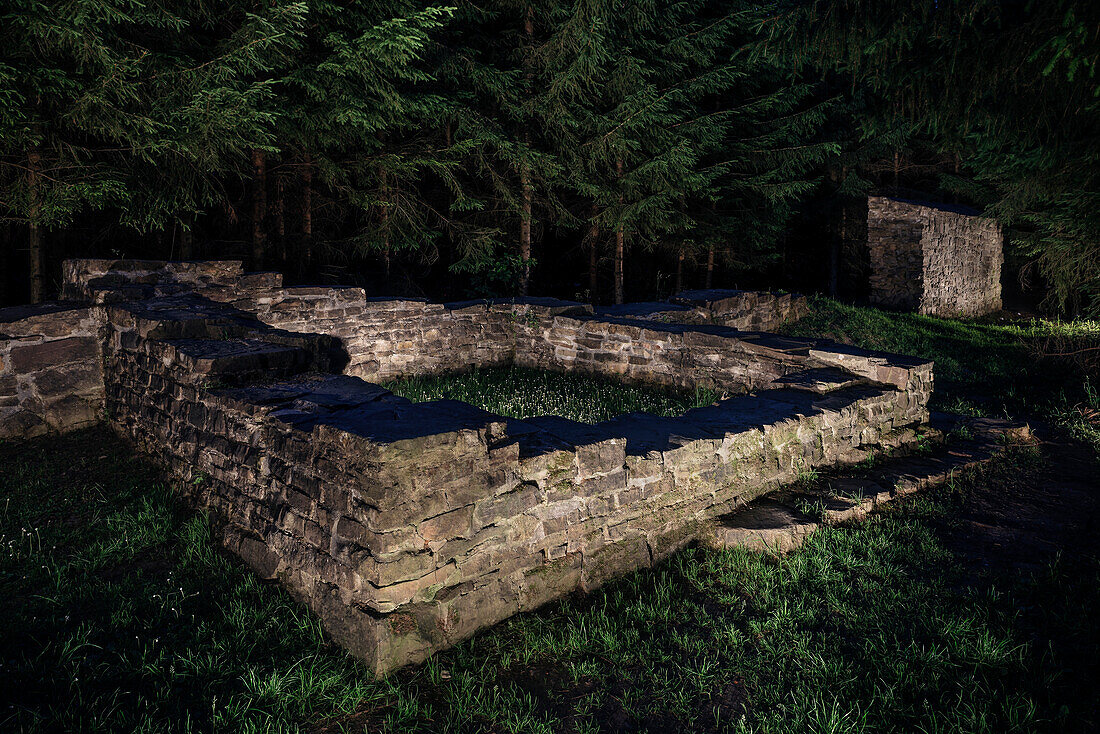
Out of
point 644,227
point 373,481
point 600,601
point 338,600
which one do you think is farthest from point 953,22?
point 644,227

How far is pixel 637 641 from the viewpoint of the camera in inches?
125

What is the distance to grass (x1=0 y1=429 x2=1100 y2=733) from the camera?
2.64m

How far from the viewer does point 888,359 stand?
6.27m

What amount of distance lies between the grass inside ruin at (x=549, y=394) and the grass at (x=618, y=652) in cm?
296

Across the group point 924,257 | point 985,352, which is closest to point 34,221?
point 985,352

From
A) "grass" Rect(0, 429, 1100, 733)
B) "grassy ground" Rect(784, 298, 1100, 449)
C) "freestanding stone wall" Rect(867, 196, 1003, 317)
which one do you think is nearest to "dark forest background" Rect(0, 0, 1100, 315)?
"grassy ground" Rect(784, 298, 1100, 449)

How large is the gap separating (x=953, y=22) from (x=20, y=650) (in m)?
7.05

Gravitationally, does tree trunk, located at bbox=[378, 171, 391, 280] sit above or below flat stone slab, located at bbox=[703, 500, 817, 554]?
above

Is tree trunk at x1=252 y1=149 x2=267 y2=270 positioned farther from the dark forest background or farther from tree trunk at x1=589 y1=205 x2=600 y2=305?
tree trunk at x1=589 y1=205 x2=600 y2=305

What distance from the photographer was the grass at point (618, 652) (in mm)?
2643

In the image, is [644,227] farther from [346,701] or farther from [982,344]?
[346,701]

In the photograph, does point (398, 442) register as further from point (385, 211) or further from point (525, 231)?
point (525, 231)

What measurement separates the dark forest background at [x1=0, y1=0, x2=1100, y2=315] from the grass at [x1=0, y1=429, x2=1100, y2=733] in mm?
3221

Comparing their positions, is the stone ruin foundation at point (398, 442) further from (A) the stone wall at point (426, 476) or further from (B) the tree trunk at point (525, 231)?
(B) the tree trunk at point (525, 231)
